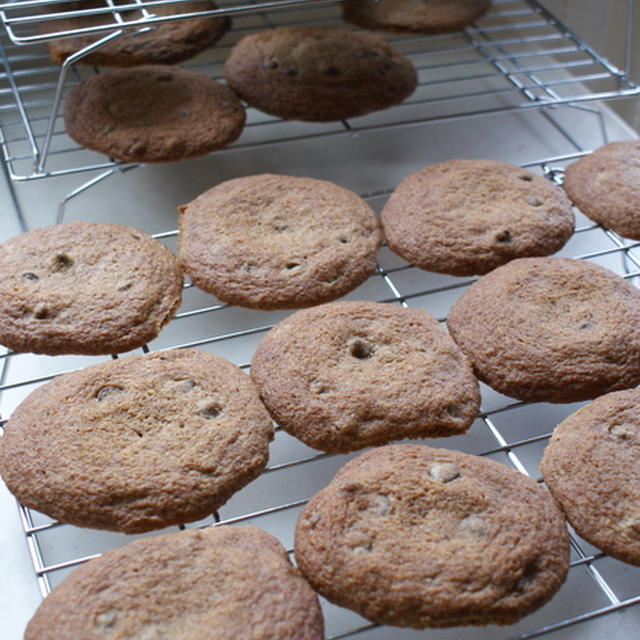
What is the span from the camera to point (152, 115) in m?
1.73

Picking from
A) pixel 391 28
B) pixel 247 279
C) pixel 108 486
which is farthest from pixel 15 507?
Result: pixel 391 28

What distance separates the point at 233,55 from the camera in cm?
195

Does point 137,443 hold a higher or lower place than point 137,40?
lower

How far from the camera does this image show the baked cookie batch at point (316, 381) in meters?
1.02

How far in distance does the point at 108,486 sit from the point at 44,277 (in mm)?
478

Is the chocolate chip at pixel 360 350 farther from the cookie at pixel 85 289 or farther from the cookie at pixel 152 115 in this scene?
the cookie at pixel 152 115

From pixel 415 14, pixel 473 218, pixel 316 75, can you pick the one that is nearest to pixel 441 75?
pixel 415 14

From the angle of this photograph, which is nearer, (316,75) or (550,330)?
(550,330)

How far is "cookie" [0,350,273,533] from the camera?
1.10 m

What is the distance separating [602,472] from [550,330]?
288 millimetres

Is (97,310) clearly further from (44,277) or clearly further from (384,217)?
(384,217)

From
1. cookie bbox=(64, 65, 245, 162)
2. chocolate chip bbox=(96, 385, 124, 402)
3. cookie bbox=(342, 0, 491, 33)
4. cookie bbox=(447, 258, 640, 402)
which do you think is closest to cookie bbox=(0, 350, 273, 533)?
chocolate chip bbox=(96, 385, 124, 402)

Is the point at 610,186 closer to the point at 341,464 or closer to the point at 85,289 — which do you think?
the point at 341,464

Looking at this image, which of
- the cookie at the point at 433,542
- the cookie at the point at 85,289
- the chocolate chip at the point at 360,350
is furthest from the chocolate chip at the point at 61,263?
the cookie at the point at 433,542
